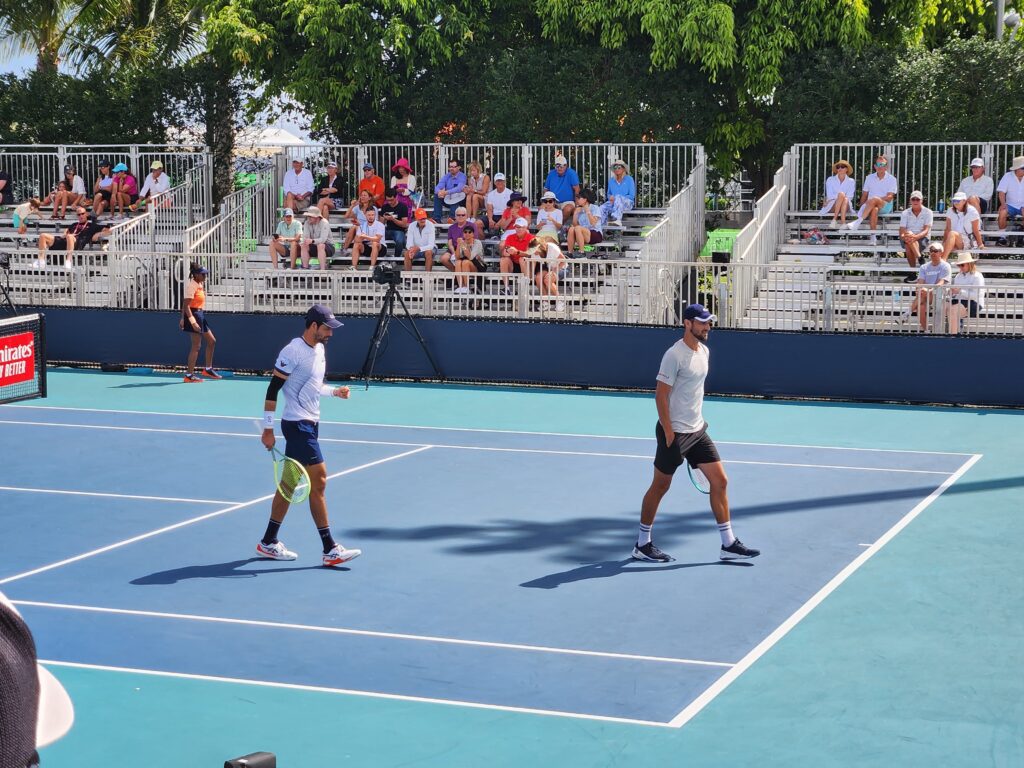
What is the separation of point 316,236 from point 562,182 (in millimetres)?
4667

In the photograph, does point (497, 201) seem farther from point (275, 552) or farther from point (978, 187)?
point (275, 552)

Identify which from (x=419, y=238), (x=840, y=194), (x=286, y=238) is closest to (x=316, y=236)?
(x=286, y=238)

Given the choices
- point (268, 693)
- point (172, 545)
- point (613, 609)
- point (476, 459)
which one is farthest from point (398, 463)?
point (268, 693)

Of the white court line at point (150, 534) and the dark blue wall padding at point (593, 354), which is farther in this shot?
the dark blue wall padding at point (593, 354)

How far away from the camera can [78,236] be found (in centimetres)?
2898

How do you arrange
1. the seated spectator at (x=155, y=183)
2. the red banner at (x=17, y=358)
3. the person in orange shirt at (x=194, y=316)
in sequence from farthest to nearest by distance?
the seated spectator at (x=155, y=183) → the person in orange shirt at (x=194, y=316) → the red banner at (x=17, y=358)

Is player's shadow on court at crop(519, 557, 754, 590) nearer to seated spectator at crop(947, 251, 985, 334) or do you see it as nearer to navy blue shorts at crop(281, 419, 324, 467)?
navy blue shorts at crop(281, 419, 324, 467)

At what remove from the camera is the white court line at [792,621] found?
27.1 ft

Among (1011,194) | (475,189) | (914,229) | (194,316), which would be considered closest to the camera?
(194,316)

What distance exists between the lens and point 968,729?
779 centimetres

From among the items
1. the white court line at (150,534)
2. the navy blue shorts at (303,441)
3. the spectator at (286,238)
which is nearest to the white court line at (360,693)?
the white court line at (150,534)

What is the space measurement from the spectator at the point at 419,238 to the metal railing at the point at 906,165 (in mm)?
7130

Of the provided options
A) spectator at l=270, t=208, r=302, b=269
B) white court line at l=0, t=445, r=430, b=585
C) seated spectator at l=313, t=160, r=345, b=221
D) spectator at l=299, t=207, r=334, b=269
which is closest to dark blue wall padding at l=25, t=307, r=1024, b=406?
spectator at l=299, t=207, r=334, b=269

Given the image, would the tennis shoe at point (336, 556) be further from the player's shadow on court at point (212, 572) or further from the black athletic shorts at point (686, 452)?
the black athletic shorts at point (686, 452)
